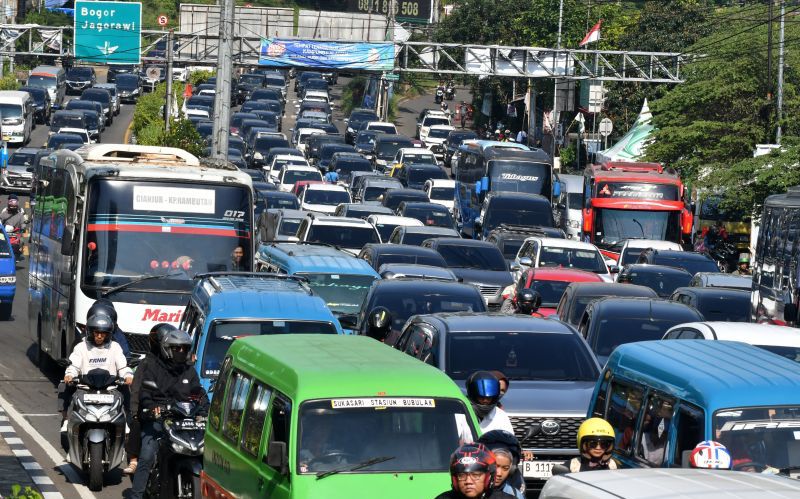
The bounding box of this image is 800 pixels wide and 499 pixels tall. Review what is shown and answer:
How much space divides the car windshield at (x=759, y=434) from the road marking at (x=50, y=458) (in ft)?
19.6

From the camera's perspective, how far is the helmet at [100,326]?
43.2 feet

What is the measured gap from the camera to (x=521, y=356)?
13.4 meters

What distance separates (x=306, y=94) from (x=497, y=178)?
43248 mm

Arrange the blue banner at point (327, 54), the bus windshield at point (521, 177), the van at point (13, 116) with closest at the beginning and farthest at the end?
1. the bus windshield at point (521, 177)
2. the blue banner at point (327, 54)
3. the van at point (13, 116)

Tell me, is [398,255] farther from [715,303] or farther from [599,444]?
[599,444]

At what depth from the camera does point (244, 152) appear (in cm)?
6109

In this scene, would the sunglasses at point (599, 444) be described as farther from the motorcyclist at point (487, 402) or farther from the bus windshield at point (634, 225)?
the bus windshield at point (634, 225)

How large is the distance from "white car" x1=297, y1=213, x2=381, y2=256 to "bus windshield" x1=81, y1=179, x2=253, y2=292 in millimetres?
9008

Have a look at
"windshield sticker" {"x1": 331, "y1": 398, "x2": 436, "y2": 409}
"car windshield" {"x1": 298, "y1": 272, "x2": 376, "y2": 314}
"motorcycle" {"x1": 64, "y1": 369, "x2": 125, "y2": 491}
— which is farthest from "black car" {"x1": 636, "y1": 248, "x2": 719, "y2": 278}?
"windshield sticker" {"x1": 331, "y1": 398, "x2": 436, "y2": 409}

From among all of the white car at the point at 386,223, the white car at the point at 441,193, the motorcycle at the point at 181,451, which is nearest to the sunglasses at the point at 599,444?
the motorcycle at the point at 181,451

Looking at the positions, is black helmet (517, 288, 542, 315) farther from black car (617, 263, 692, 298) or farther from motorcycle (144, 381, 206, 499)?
motorcycle (144, 381, 206, 499)

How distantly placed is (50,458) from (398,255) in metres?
10.7

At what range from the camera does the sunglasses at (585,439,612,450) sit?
901cm

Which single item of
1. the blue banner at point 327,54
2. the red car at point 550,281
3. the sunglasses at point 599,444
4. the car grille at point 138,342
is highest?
the blue banner at point 327,54
